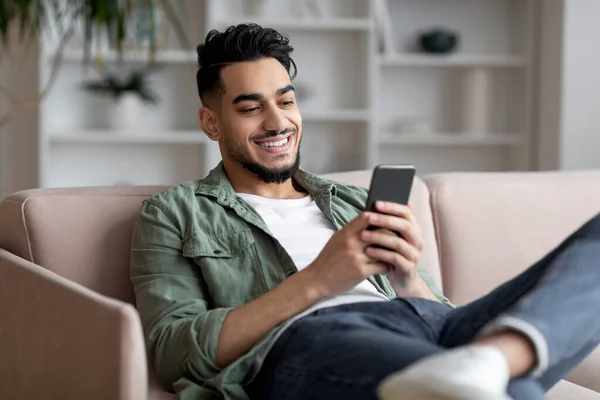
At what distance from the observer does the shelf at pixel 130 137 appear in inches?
167

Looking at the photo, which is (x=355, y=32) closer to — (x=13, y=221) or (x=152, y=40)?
(x=152, y=40)

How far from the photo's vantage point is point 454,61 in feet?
14.7

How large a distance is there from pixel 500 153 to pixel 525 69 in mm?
446

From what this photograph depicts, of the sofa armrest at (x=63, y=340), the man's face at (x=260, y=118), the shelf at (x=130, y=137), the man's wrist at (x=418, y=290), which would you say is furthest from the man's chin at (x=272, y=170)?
the shelf at (x=130, y=137)

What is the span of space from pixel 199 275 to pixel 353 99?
2.83m

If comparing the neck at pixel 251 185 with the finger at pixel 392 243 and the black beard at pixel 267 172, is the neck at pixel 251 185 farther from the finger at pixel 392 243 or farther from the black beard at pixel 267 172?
the finger at pixel 392 243

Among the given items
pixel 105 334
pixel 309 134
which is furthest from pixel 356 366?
pixel 309 134

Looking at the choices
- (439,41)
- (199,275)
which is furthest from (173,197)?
(439,41)

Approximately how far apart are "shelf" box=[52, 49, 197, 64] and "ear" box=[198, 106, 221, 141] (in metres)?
2.14

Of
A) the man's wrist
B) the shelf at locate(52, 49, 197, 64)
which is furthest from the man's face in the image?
the shelf at locate(52, 49, 197, 64)

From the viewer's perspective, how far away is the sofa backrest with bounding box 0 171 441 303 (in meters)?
1.97

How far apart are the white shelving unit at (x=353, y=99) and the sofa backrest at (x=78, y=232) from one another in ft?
7.38

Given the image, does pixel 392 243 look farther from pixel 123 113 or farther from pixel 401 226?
pixel 123 113

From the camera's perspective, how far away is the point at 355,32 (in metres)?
4.54
